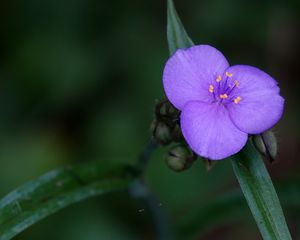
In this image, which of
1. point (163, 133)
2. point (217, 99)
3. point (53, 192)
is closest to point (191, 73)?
point (217, 99)

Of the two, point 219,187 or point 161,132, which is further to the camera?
point 219,187

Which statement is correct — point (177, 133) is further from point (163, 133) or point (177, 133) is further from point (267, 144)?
point (267, 144)

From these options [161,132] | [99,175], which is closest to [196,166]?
[99,175]

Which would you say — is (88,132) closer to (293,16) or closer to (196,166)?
(196,166)

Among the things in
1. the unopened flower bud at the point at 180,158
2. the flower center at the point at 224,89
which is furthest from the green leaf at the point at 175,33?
the unopened flower bud at the point at 180,158

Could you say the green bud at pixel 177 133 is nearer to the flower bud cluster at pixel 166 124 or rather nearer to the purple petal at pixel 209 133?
the flower bud cluster at pixel 166 124

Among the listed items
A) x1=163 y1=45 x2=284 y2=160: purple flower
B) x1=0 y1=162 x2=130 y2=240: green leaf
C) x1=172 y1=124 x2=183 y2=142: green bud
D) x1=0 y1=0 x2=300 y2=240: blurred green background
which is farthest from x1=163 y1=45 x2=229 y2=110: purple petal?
x1=0 y1=0 x2=300 y2=240: blurred green background
